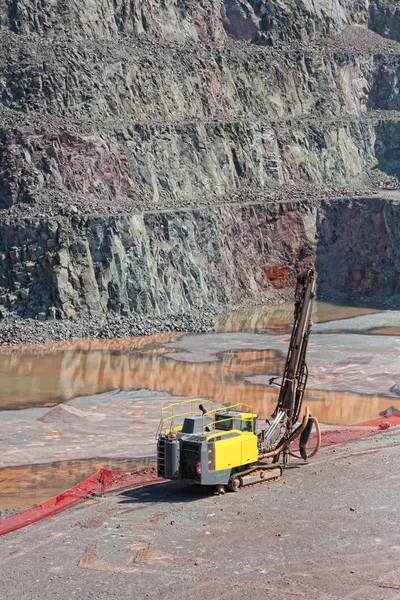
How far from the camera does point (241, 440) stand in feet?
82.1

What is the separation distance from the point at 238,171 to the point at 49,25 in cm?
1317

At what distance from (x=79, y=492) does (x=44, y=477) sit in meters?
3.76

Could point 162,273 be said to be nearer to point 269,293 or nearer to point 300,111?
point 269,293

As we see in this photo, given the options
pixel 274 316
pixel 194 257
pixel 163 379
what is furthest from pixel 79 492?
pixel 194 257

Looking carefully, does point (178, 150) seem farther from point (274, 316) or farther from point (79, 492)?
point (79, 492)

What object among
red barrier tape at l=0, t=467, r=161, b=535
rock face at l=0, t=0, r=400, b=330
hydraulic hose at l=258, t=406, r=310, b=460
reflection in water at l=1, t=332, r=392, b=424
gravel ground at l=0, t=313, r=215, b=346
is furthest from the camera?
rock face at l=0, t=0, r=400, b=330

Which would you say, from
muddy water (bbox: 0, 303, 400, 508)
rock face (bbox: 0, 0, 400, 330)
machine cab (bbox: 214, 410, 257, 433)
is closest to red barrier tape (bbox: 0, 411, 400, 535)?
machine cab (bbox: 214, 410, 257, 433)

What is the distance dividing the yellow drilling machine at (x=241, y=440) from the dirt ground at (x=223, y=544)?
54 cm

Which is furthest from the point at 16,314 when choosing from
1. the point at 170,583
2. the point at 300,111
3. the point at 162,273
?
the point at 170,583

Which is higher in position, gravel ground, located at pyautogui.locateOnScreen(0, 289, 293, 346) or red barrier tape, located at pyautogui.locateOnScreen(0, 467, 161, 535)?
gravel ground, located at pyautogui.locateOnScreen(0, 289, 293, 346)

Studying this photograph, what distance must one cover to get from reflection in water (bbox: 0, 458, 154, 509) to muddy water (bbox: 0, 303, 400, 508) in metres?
0.03

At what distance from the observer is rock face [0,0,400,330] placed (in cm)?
5434

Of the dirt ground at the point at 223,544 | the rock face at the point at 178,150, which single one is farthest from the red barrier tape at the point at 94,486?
the rock face at the point at 178,150

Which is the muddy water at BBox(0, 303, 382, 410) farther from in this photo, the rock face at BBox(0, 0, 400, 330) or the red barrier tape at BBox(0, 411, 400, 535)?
the red barrier tape at BBox(0, 411, 400, 535)
